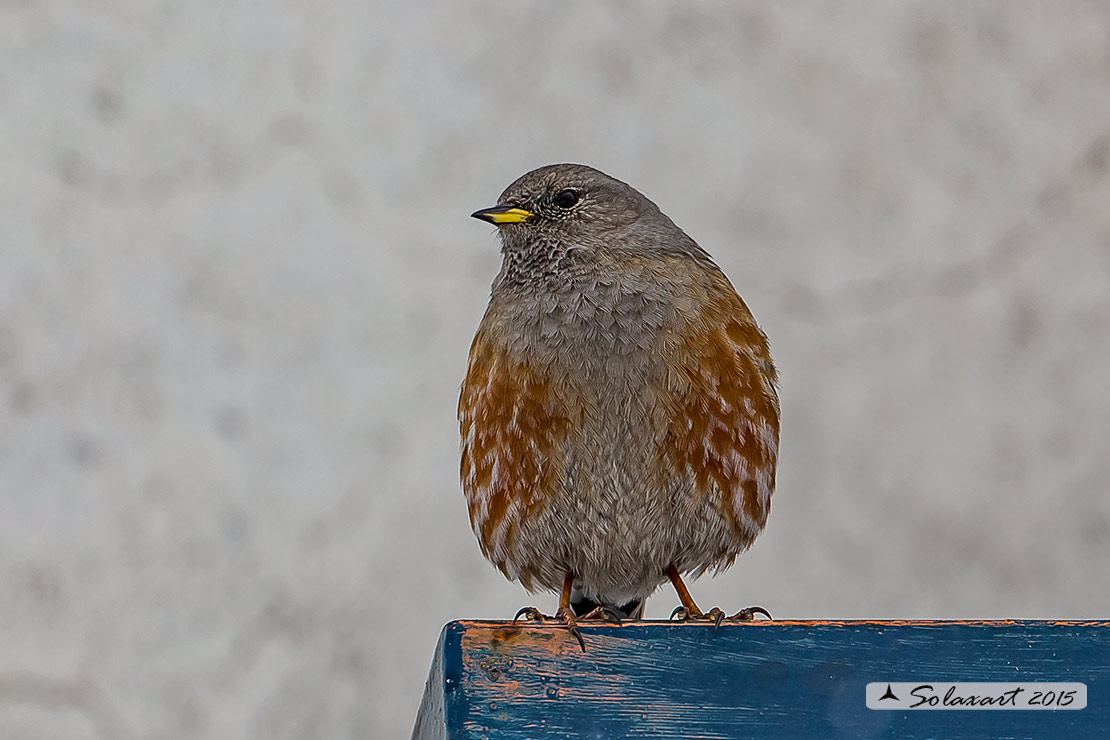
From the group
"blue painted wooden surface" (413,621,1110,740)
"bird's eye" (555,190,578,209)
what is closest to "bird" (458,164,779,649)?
"bird's eye" (555,190,578,209)

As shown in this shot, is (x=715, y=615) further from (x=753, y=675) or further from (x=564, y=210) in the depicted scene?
(x=564, y=210)

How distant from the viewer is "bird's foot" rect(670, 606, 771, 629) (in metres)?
1.72

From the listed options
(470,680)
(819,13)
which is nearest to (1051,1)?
(819,13)

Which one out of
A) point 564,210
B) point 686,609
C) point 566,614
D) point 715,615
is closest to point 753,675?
point 715,615

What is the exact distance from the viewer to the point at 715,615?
176 cm

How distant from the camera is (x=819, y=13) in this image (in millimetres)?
3252

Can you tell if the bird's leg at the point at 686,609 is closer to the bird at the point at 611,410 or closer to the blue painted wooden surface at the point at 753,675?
the bird at the point at 611,410

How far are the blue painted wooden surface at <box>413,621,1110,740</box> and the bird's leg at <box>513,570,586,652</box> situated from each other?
0.01 meters

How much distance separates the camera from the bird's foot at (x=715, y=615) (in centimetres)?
172

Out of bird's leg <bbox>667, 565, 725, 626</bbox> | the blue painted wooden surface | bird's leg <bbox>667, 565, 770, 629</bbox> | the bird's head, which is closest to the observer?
the blue painted wooden surface

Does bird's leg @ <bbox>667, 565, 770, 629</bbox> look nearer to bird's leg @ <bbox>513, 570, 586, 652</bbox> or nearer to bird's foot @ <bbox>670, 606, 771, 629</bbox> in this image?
bird's foot @ <bbox>670, 606, 771, 629</bbox>

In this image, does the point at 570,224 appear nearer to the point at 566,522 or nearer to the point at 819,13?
the point at 566,522

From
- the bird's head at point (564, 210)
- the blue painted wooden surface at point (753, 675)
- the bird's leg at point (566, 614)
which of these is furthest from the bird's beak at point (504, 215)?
the blue painted wooden surface at point (753, 675)

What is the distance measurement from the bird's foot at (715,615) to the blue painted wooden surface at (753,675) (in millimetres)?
58
